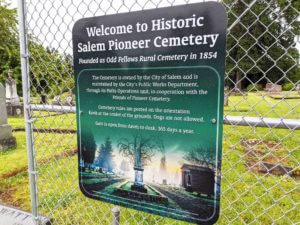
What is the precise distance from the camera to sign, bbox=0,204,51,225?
241cm

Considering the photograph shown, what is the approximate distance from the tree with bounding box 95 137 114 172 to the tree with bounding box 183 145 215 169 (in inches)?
20.0

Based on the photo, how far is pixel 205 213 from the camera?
1513mm

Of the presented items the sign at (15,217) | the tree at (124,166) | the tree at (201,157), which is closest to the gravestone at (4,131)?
the sign at (15,217)

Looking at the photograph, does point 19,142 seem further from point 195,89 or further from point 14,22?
point 14,22

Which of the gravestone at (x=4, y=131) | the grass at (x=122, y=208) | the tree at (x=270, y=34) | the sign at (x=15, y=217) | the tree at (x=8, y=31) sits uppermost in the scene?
the tree at (x=8, y=31)

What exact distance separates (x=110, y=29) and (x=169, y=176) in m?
0.90

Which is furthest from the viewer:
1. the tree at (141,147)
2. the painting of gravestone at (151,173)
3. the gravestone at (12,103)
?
the gravestone at (12,103)

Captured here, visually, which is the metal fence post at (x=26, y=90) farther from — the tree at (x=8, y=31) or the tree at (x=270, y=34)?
the tree at (x=8, y=31)

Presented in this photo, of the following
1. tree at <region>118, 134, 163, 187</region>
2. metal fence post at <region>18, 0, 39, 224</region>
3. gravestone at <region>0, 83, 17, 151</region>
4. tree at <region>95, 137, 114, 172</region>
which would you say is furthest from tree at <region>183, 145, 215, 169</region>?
gravestone at <region>0, 83, 17, 151</region>

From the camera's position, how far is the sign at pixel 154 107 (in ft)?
4.57

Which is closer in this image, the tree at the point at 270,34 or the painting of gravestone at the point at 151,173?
the tree at the point at 270,34

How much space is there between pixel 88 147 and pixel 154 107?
57 centimetres

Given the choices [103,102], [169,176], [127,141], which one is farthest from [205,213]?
[103,102]

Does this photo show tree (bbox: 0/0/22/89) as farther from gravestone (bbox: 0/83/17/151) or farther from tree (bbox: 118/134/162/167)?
tree (bbox: 118/134/162/167)
